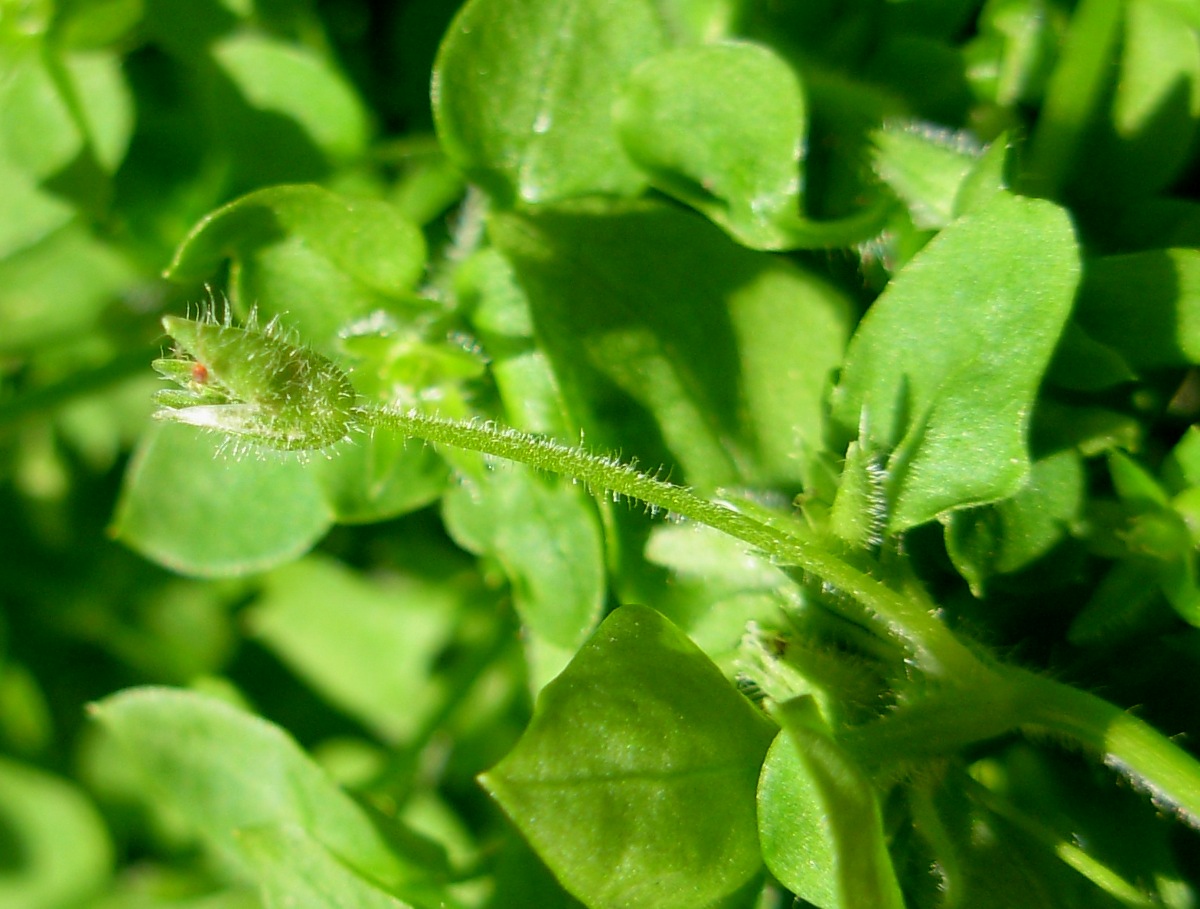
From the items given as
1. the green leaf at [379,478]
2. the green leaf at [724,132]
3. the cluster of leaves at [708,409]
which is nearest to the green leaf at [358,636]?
the cluster of leaves at [708,409]

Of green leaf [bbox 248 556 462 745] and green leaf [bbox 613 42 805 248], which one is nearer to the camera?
green leaf [bbox 613 42 805 248]

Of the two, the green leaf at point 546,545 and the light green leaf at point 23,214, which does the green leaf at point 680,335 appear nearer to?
the green leaf at point 546,545

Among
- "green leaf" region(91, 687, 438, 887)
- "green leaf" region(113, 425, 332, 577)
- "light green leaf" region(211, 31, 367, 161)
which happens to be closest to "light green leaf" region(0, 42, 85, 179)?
"light green leaf" region(211, 31, 367, 161)

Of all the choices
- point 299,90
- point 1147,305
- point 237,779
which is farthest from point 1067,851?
point 299,90

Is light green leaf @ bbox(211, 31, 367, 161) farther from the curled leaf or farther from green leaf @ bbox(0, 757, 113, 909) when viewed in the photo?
green leaf @ bbox(0, 757, 113, 909)

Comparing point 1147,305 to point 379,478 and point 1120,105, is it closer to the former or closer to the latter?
point 1120,105

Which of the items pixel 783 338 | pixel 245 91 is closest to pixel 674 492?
pixel 783 338

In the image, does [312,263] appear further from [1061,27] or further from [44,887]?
[44,887]
